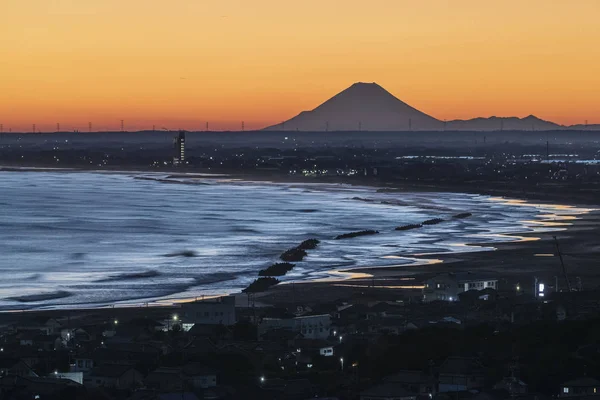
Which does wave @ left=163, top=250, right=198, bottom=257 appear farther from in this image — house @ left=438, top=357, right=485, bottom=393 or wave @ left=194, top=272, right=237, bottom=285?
house @ left=438, top=357, right=485, bottom=393

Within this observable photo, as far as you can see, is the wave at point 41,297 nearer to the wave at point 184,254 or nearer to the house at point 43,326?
the house at point 43,326

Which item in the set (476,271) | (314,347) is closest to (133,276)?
(476,271)

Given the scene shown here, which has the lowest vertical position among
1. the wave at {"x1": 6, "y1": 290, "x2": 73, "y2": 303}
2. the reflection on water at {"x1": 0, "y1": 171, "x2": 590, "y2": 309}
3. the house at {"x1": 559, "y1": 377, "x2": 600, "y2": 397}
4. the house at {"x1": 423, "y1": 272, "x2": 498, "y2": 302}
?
the reflection on water at {"x1": 0, "y1": 171, "x2": 590, "y2": 309}

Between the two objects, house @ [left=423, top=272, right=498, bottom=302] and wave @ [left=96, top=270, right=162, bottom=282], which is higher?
house @ [left=423, top=272, right=498, bottom=302]

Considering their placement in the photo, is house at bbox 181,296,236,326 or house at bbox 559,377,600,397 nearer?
house at bbox 559,377,600,397

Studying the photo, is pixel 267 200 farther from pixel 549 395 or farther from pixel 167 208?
pixel 549 395

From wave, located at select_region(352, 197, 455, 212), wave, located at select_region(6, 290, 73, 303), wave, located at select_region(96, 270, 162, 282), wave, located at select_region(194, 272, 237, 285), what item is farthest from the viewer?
wave, located at select_region(352, 197, 455, 212)

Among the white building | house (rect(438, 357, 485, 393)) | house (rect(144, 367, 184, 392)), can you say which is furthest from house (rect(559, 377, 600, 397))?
the white building

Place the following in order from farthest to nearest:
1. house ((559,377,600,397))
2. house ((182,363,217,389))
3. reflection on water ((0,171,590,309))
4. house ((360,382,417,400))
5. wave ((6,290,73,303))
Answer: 1. reflection on water ((0,171,590,309))
2. wave ((6,290,73,303))
3. house ((182,363,217,389))
4. house ((559,377,600,397))
5. house ((360,382,417,400))
